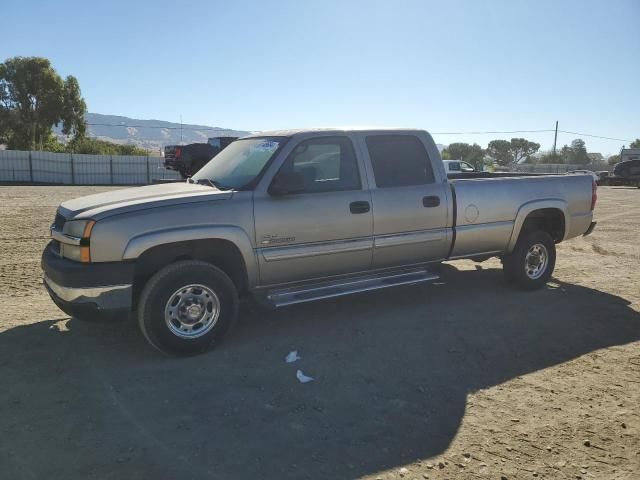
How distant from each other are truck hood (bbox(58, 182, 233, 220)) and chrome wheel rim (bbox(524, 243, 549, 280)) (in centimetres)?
409

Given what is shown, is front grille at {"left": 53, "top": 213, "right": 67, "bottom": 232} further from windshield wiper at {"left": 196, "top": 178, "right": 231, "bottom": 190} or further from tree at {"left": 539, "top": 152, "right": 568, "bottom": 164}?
tree at {"left": 539, "top": 152, "right": 568, "bottom": 164}

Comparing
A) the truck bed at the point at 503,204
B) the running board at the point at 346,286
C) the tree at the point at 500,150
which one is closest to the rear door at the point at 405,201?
the running board at the point at 346,286

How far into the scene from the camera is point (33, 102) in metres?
38.2

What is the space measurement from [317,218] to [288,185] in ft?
1.47

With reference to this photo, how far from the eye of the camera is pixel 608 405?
373 centimetres

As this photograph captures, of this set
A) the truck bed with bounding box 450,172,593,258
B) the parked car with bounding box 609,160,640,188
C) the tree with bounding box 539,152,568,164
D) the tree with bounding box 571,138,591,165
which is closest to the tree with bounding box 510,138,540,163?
the tree with bounding box 571,138,591,165

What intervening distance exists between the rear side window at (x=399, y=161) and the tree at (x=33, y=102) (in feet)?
128

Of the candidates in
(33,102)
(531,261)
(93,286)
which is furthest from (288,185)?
(33,102)

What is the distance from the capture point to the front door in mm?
4727

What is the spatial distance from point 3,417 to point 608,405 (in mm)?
4191

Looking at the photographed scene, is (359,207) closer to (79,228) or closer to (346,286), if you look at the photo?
(346,286)

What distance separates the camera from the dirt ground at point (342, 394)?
3006 mm

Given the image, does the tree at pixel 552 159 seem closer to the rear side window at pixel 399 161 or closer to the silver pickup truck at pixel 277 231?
the silver pickup truck at pixel 277 231

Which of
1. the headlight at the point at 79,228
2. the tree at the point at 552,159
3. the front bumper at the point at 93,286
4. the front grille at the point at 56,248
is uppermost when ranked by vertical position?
the tree at the point at 552,159
